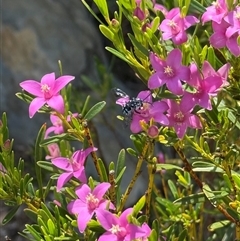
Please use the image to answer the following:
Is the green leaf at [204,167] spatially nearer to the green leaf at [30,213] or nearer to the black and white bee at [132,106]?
the black and white bee at [132,106]

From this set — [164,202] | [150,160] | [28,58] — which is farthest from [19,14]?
[150,160]

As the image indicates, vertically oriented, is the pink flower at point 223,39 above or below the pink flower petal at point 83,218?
above

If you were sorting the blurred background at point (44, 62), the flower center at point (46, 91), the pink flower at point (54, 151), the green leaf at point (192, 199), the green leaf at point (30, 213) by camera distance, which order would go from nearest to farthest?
1. the flower center at point (46, 91)
2. the green leaf at point (30, 213)
3. the green leaf at point (192, 199)
4. the pink flower at point (54, 151)
5. the blurred background at point (44, 62)

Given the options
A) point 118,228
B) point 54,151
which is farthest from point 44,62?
point 118,228

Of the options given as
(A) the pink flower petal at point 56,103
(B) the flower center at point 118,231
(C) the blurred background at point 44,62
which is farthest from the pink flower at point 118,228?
(C) the blurred background at point 44,62

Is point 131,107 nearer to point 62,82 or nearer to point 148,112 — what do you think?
point 148,112

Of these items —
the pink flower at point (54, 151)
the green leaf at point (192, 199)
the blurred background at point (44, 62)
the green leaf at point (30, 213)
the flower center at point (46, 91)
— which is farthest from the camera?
the blurred background at point (44, 62)

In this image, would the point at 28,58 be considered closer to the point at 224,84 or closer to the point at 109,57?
the point at 109,57
